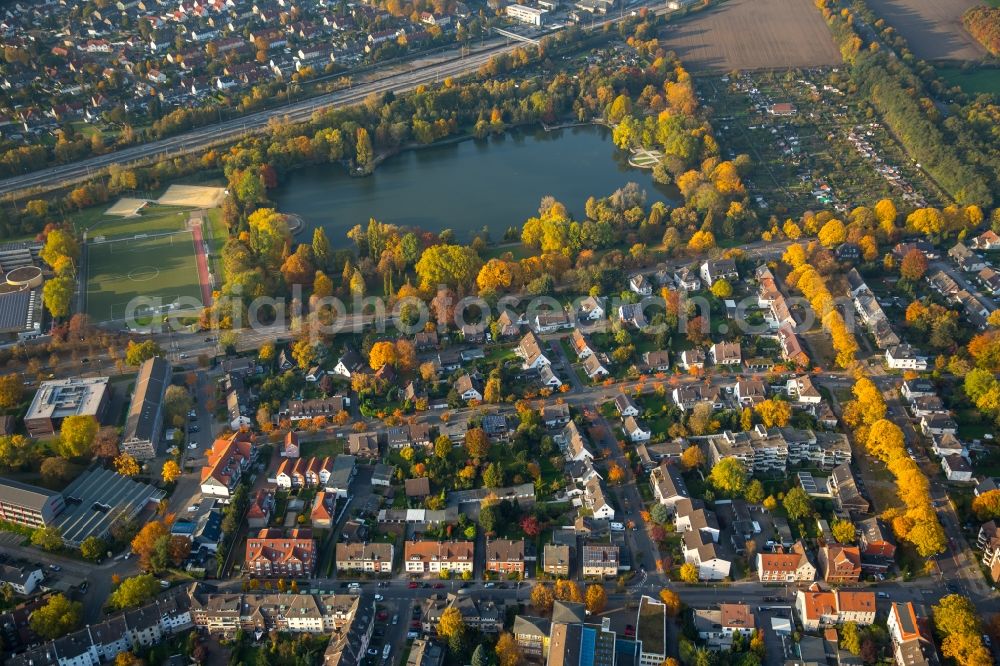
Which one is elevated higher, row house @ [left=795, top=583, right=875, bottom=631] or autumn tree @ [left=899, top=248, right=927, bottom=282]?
autumn tree @ [left=899, top=248, right=927, bottom=282]

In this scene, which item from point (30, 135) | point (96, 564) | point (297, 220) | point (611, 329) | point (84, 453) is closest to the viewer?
point (96, 564)

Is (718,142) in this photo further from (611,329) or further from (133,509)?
(133,509)

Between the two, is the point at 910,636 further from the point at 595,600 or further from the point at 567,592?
the point at 567,592

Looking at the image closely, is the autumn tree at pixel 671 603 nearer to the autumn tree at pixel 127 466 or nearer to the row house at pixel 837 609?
the row house at pixel 837 609

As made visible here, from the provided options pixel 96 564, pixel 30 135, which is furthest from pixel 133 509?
pixel 30 135

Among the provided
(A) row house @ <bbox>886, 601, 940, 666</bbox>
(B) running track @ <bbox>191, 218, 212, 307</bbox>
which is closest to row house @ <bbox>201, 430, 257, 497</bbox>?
(B) running track @ <bbox>191, 218, 212, 307</bbox>

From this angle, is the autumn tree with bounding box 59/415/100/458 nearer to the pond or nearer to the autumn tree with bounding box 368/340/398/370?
the autumn tree with bounding box 368/340/398/370
